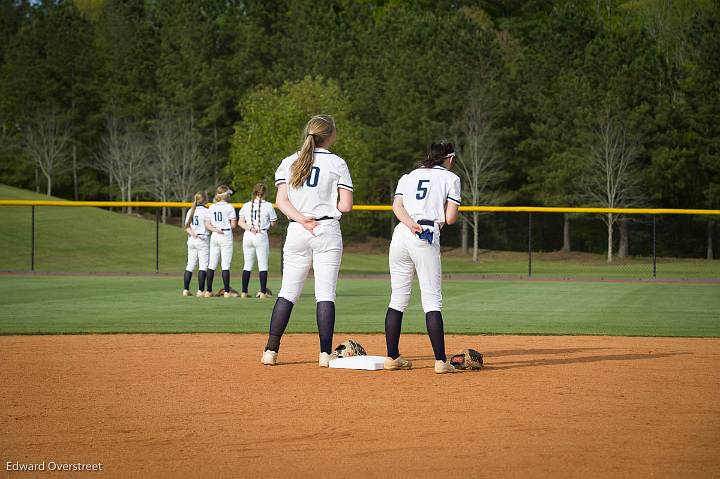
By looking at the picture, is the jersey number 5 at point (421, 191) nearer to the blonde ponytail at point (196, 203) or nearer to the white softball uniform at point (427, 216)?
the white softball uniform at point (427, 216)

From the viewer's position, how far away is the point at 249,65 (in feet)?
245

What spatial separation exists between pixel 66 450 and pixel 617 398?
13.2 feet

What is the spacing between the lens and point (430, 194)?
8648 millimetres

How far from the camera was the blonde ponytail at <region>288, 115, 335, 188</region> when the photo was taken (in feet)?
28.5

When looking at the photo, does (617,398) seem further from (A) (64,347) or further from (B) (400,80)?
(B) (400,80)

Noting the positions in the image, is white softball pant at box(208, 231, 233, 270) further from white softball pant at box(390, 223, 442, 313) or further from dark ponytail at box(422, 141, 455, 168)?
dark ponytail at box(422, 141, 455, 168)

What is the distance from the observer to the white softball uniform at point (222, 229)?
18.7 m

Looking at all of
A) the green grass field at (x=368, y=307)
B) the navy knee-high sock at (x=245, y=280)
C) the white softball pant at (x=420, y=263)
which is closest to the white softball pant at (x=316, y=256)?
the white softball pant at (x=420, y=263)

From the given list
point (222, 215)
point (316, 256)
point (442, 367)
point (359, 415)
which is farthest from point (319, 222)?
point (222, 215)

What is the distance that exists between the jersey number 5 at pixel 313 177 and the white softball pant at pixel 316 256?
350mm

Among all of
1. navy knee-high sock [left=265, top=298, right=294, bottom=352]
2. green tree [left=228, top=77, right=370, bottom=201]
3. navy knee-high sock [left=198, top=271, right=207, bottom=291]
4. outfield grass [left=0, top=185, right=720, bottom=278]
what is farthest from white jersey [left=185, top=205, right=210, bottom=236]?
green tree [left=228, top=77, right=370, bottom=201]

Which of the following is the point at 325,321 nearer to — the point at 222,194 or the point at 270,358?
the point at 270,358

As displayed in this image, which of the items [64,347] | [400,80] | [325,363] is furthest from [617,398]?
[400,80]

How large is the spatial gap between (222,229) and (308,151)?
10.5 m
